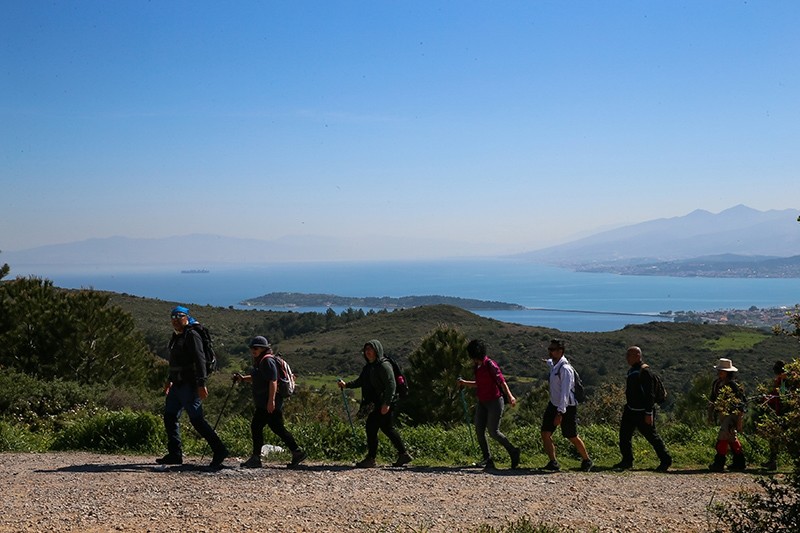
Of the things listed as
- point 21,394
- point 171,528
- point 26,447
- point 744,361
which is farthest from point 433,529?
point 744,361

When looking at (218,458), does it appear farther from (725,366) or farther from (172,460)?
(725,366)

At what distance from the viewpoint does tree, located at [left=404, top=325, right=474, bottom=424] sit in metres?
21.4

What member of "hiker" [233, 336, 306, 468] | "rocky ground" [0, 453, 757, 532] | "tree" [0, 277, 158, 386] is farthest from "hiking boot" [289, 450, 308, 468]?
"tree" [0, 277, 158, 386]

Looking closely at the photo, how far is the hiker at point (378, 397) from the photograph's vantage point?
28.5 feet

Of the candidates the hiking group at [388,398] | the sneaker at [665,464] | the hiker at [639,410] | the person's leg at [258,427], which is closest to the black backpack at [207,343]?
the hiking group at [388,398]

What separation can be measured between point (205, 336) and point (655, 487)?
5497 mm

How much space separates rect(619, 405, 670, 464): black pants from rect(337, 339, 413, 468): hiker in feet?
9.40

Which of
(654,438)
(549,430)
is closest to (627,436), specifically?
(654,438)

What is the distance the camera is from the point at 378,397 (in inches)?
346

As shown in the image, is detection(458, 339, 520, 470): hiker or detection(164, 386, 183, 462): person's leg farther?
detection(458, 339, 520, 470): hiker

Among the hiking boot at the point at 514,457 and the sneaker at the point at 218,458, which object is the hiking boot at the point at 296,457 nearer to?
the sneaker at the point at 218,458

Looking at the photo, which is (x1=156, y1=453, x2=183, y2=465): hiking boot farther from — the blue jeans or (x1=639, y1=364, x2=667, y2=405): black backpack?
(x1=639, y1=364, x2=667, y2=405): black backpack

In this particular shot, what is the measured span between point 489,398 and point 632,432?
6.61ft

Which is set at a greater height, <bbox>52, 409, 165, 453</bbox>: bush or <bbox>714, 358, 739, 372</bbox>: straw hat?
<bbox>714, 358, 739, 372</bbox>: straw hat
